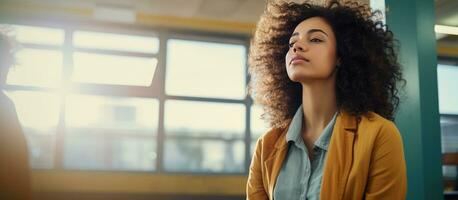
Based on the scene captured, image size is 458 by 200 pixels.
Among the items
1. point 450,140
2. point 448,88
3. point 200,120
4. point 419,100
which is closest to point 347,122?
point 419,100

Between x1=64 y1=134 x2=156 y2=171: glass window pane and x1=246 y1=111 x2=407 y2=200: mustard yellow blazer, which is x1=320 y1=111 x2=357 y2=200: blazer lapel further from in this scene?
x1=64 y1=134 x2=156 y2=171: glass window pane

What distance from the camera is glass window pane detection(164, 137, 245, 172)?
624 centimetres

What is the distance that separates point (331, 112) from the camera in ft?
4.58

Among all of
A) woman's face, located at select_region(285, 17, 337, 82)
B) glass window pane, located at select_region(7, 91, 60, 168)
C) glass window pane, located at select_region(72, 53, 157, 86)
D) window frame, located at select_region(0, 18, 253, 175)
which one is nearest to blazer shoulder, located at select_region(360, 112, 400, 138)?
woman's face, located at select_region(285, 17, 337, 82)

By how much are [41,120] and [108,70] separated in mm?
1182

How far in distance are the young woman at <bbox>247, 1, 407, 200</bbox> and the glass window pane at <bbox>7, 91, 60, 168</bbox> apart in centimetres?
508

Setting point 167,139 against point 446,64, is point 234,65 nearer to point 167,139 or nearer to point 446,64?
point 167,139

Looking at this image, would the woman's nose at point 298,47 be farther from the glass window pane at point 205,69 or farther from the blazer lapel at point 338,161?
the glass window pane at point 205,69

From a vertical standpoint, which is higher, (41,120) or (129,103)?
(129,103)

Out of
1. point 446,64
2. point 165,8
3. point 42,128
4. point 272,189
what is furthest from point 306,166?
point 446,64

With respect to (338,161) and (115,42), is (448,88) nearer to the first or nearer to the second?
(115,42)

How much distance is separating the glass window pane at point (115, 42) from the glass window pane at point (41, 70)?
15.6 inches

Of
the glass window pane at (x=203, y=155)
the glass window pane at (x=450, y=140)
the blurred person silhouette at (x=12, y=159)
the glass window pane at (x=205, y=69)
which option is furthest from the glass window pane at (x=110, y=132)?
the glass window pane at (x=450, y=140)

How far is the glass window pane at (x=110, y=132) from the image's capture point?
5977mm
